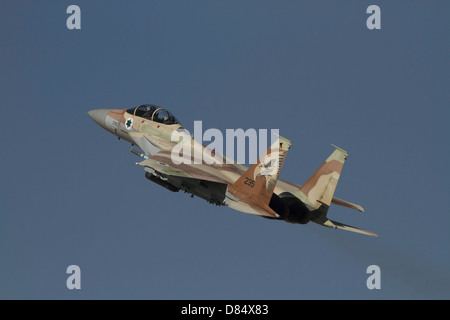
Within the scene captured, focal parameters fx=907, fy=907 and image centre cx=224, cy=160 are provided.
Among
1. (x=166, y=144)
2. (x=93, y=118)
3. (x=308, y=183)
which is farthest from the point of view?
(x=93, y=118)

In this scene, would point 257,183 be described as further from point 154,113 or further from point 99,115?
point 99,115

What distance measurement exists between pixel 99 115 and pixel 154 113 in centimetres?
257

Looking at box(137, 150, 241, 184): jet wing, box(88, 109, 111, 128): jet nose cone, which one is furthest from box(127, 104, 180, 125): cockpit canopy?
box(137, 150, 241, 184): jet wing

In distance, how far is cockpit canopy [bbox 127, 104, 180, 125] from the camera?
33.1 metres

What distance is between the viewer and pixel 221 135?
3266cm

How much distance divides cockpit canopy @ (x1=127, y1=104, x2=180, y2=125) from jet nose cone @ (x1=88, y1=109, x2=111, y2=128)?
1186 millimetres

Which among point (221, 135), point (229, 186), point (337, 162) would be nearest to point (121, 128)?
point (221, 135)

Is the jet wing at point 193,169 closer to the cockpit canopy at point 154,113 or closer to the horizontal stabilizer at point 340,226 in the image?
the cockpit canopy at point 154,113

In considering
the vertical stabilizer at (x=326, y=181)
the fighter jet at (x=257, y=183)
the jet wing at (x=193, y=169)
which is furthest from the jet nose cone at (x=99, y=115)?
the vertical stabilizer at (x=326, y=181)

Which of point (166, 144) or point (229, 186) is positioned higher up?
point (166, 144)

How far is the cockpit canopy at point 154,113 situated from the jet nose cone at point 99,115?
119cm

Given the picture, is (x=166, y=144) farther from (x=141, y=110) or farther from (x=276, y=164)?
(x=276, y=164)

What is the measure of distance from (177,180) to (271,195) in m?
3.38

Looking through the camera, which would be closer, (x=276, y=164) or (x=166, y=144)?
(x=276, y=164)
